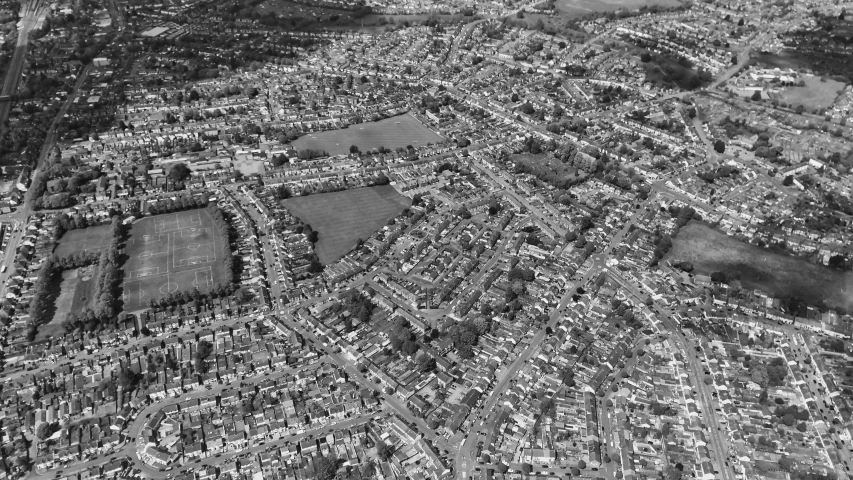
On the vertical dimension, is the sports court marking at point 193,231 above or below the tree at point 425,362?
below

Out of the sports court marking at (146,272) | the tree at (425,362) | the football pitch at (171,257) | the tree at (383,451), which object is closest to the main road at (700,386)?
the tree at (425,362)

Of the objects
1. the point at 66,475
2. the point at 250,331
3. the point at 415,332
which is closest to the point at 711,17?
the point at 415,332

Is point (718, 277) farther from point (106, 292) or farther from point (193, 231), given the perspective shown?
point (106, 292)

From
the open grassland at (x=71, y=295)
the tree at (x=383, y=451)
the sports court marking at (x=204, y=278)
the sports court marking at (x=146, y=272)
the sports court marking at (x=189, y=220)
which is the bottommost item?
the open grassland at (x=71, y=295)

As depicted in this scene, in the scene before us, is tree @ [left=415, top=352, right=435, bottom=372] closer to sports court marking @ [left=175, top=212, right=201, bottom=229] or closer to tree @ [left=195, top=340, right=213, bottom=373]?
tree @ [left=195, top=340, right=213, bottom=373]

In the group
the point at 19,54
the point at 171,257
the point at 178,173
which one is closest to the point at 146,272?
the point at 171,257

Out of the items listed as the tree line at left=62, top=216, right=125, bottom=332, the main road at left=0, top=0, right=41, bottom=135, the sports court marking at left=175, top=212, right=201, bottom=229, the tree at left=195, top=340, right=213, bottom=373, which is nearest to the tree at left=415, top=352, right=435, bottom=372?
the tree at left=195, top=340, right=213, bottom=373

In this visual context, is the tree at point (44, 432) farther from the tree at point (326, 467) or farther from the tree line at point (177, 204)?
the tree line at point (177, 204)
